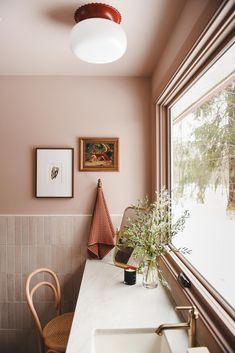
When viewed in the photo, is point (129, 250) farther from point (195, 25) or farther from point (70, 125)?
point (195, 25)

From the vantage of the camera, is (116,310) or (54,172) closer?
(116,310)

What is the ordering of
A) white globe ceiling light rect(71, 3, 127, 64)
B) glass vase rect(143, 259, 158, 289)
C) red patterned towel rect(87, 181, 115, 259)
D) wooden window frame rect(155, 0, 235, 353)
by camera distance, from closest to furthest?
wooden window frame rect(155, 0, 235, 353) < white globe ceiling light rect(71, 3, 127, 64) < glass vase rect(143, 259, 158, 289) < red patterned towel rect(87, 181, 115, 259)

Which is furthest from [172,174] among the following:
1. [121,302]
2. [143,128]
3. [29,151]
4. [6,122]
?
[6,122]

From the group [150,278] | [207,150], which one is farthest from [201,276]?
[207,150]

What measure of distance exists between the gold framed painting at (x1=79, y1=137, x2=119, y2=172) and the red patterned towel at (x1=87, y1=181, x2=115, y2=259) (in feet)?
0.82

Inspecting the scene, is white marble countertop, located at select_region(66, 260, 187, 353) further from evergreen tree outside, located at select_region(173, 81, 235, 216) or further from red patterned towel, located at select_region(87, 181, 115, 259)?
evergreen tree outside, located at select_region(173, 81, 235, 216)

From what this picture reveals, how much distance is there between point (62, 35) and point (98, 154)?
0.96m

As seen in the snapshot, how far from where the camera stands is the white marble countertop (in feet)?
3.69

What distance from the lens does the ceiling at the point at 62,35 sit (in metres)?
1.32

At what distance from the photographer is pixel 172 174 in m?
2.02

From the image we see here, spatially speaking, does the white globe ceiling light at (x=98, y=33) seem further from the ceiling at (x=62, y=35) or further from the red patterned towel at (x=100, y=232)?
the red patterned towel at (x=100, y=232)

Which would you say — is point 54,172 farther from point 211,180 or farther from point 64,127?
point 211,180

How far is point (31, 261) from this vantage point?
7.43 feet

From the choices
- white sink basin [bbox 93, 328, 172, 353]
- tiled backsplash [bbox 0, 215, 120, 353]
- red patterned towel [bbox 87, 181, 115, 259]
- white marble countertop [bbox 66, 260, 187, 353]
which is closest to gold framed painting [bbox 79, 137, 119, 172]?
red patterned towel [bbox 87, 181, 115, 259]
